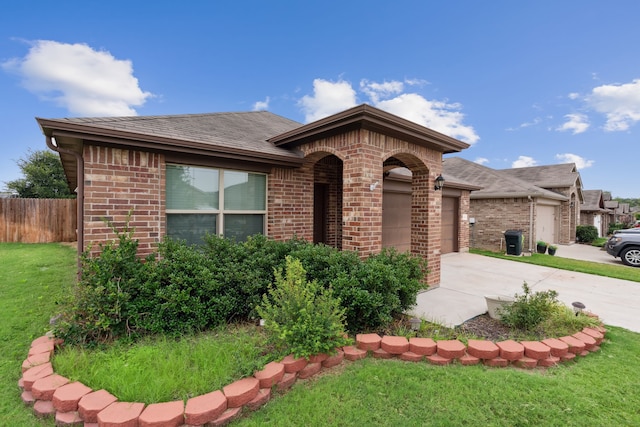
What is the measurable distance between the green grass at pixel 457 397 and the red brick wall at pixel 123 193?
11.4 ft

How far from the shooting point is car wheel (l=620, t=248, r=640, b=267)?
10384 millimetres

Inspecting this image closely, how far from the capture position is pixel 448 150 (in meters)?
6.27

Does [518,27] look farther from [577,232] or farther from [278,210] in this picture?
[577,232]

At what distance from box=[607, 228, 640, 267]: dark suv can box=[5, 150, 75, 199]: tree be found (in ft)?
109

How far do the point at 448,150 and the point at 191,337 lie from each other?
607 centimetres

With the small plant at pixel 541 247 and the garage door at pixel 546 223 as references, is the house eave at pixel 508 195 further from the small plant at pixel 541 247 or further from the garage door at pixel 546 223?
the small plant at pixel 541 247

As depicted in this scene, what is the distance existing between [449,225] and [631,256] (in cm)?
657

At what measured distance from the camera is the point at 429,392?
8.47 feet

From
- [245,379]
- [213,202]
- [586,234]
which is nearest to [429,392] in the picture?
[245,379]

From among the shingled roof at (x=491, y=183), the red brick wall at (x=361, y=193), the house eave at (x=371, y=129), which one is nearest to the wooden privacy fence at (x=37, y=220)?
the red brick wall at (x=361, y=193)

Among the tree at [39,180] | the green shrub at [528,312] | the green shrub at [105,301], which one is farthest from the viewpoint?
the tree at [39,180]

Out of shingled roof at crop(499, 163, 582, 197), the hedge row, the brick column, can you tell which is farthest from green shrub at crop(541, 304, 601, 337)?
shingled roof at crop(499, 163, 582, 197)

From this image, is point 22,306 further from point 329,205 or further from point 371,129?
point 371,129

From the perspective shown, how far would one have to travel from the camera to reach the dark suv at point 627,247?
34.2 ft
